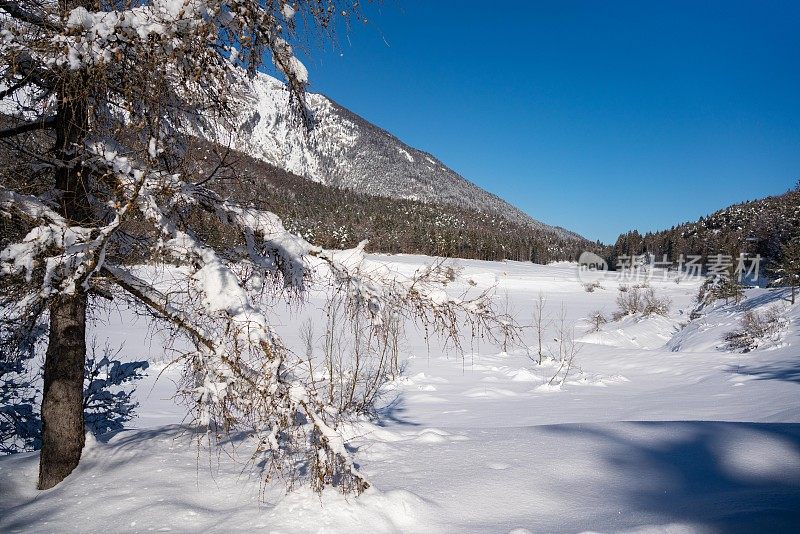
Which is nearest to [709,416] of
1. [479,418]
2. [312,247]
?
[479,418]

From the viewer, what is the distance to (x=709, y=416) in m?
6.68

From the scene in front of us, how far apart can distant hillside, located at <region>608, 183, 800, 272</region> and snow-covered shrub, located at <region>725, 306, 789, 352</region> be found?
1411 inches

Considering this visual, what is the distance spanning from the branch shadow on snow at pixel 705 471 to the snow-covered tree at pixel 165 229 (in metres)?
1.38

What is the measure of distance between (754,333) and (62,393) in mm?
22994

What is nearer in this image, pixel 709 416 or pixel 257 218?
pixel 257 218

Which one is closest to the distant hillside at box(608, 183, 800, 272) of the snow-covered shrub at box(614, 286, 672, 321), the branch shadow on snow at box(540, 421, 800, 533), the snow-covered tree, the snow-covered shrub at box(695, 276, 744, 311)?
the snow-covered shrub at box(695, 276, 744, 311)

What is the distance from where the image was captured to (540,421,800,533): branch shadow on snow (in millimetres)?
2443

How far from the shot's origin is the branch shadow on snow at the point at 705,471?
8.02 feet

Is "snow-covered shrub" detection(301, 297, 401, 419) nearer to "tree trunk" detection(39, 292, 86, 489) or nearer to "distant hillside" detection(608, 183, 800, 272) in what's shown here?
"tree trunk" detection(39, 292, 86, 489)

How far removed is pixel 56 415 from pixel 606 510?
3928mm

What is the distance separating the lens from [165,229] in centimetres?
277

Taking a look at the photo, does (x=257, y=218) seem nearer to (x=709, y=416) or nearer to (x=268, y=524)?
(x=268, y=524)

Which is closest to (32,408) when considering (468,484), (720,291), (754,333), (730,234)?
(468,484)

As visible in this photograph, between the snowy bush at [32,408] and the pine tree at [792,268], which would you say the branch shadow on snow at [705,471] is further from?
the pine tree at [792,268]
